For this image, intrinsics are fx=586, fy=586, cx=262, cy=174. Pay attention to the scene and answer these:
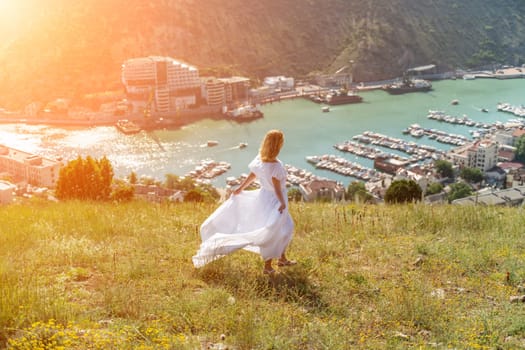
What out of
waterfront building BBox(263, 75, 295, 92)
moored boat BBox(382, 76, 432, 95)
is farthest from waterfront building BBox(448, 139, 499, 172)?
waterfront building BBox(263, 75, 295, 92)

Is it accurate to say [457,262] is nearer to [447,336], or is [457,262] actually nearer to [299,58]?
[447,336]

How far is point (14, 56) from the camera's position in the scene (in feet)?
128

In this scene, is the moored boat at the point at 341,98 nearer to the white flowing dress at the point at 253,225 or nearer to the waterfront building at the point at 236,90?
the waterfront building at the point at 236,90

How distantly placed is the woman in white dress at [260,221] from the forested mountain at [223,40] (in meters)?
33.4

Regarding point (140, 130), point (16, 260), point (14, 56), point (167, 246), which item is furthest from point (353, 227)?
point (14, 56)

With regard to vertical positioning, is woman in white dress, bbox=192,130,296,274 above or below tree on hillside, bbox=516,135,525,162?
above

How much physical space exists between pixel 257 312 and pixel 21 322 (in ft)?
3.08

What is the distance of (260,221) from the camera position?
3.12 meters

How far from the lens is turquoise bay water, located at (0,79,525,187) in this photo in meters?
24.9

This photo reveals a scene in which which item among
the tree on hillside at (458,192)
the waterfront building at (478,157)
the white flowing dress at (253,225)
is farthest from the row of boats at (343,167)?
the white flowing dress at (253,225)

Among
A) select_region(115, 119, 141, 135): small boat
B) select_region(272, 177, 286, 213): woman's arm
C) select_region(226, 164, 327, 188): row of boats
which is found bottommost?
select_region(226, 164, 327, 188): row of boats

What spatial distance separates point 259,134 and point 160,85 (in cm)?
956

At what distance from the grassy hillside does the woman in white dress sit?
0.34ft

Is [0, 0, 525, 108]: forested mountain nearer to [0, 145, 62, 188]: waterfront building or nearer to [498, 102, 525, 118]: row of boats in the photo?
[498, 102, 525, 118]: row of boats
